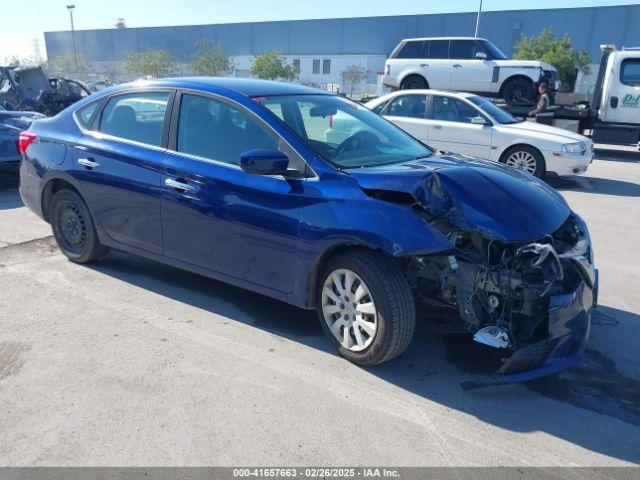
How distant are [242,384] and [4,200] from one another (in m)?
6.58

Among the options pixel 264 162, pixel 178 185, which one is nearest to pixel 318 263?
pixel 264 162

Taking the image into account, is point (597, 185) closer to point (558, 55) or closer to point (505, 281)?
point (505, 281)

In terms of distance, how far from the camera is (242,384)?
3.29 meters

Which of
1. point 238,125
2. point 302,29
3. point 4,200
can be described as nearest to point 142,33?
point 302,29

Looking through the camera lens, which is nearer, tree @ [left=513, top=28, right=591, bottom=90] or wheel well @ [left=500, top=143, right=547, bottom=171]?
wheel well @ [left=500, top=143, right=547, bottom=171]

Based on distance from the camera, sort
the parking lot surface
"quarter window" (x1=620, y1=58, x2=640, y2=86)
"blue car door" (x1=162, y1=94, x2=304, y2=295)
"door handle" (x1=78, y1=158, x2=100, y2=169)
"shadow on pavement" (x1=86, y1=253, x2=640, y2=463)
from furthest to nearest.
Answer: "quarter window" (x1=620, y1=58, x2=640, y2=86), "door handle" (x1=78, y1=158, x2=100, y2=169), "blue car door" (x1=162, y1=94, x2=304, y2=295), "shadow on pavement" (x1=86, y1=253, x2=640, y2=463), the parking lot surface

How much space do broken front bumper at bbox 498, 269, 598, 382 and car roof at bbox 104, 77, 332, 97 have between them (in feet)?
8.38

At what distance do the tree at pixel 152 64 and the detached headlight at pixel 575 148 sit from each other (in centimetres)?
5397

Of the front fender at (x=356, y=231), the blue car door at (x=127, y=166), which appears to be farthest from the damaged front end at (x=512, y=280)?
the blue car door at (x=127, y=166)

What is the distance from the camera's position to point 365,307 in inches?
132

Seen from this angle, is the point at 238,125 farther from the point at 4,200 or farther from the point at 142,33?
the point at 142,33

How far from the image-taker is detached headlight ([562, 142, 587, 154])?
943 centimetres

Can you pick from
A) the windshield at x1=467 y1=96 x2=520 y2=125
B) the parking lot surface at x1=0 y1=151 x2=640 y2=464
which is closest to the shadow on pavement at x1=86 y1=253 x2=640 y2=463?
the parking lot surface at x1=0 y1=151 x2=640 y2=464

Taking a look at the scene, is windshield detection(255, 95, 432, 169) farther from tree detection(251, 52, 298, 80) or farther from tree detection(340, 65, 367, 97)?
tree detection(340, 65, 367, 97)
